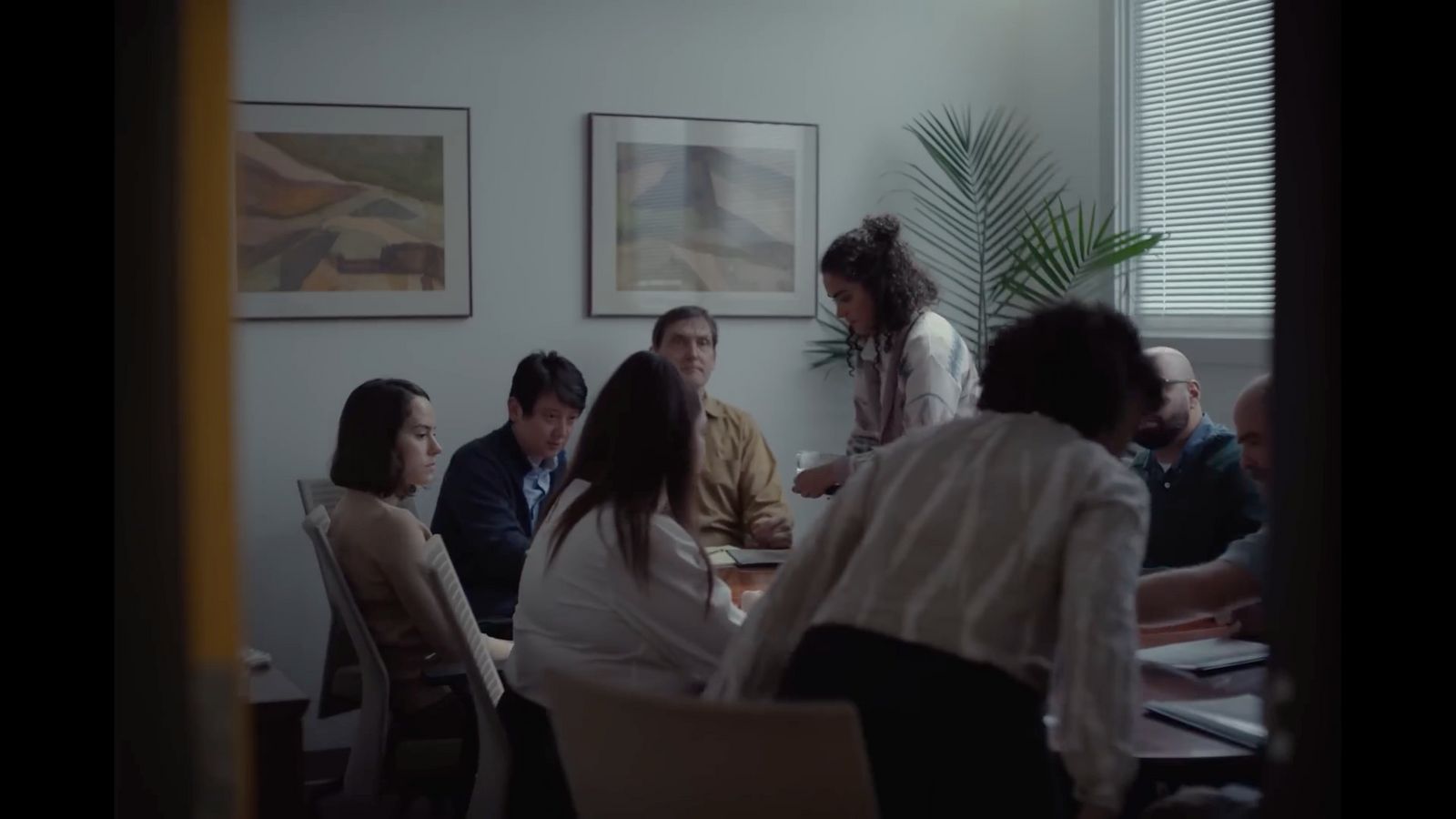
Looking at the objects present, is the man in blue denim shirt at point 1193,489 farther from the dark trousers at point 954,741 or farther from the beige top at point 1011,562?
the dark trousers at point 954,741

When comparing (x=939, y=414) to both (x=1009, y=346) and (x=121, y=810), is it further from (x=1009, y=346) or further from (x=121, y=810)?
(x=121, y=810)

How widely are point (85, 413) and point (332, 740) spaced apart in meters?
3.60

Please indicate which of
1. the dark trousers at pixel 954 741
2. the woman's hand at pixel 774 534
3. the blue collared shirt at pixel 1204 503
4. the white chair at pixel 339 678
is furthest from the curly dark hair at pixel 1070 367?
the white chair at pixel 339 678

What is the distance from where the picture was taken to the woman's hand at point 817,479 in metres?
3.52

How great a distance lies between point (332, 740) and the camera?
462cm

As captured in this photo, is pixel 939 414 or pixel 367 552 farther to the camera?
pixel 939 414

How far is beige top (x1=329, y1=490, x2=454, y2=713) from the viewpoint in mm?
2994

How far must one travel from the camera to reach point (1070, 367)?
2.02 meters

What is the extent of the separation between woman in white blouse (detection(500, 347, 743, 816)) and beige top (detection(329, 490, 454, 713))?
1.60 feet

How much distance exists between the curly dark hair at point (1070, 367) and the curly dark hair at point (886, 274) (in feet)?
5.42

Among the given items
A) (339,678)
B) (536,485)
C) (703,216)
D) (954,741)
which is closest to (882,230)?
(536,485)

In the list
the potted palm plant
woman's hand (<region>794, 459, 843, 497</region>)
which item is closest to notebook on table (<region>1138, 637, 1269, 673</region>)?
woman's hand (<region>794, 459, 843, 497</region>)

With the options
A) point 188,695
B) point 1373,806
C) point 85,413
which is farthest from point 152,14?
point 1373,806

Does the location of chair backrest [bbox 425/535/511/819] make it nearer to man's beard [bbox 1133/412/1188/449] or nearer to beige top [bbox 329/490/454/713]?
beige top [bbox 329/490/454/713]
